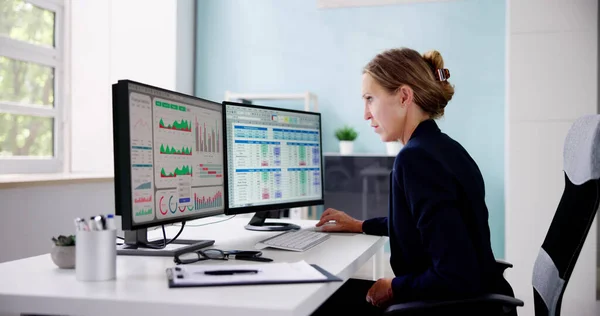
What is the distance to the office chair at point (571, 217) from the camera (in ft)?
4.11

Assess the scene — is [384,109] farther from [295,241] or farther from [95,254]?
[95,254]

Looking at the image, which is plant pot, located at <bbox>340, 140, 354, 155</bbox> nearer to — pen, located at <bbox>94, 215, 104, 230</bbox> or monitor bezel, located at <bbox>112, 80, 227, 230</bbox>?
monitor bezel, located at <bbox>112, 80, 227, 230</bbox>

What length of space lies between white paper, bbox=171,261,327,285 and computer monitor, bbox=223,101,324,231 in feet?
1.99

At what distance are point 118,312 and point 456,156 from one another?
2.88 feet

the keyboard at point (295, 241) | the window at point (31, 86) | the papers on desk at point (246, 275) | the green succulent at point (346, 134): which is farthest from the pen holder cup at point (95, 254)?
the green succulent at point (346, 134)

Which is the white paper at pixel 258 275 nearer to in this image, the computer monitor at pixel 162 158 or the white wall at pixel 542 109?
the computer monitor at pixel 162 158

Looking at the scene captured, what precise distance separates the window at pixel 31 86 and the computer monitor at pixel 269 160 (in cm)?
215

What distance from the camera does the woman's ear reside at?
162 cm

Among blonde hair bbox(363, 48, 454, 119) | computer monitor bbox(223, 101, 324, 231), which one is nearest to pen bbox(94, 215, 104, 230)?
computer monitor bbox(223, 101, 324, 231)

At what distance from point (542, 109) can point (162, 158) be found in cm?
321

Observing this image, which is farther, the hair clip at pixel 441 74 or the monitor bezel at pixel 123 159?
the hair clip at pixel 441 74

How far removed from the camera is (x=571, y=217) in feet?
4.38

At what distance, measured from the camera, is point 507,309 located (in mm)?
1412

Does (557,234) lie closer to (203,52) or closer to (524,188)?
(524,188)
